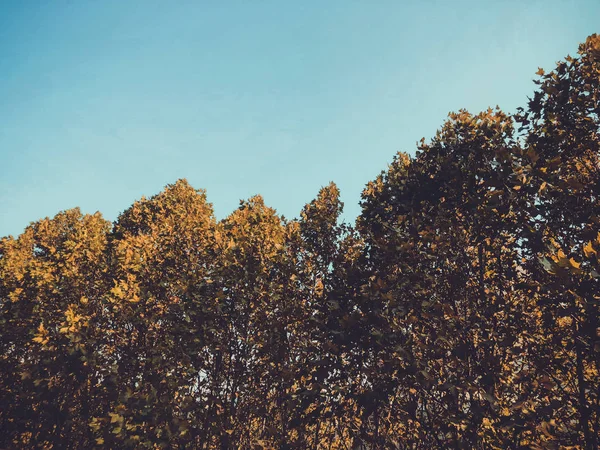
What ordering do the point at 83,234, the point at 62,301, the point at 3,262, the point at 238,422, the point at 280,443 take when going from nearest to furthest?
the point at 280,443
the point at 238,422
the point at 62,301
the point at 83,234
the point at 3,262

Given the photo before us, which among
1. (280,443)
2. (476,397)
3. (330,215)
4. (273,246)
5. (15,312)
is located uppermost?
(330,215)

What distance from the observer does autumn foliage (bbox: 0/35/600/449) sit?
5.12 m

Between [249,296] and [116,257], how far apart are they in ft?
20.8

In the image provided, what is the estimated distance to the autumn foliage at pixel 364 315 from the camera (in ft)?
16.8

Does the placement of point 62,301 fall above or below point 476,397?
above

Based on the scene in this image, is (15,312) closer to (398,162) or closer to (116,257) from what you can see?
(116,257)

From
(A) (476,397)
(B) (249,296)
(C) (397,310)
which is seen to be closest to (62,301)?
(B) (249,296)

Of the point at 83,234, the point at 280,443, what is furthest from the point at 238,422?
the point at 83,234

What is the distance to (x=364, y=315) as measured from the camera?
19.0 feet

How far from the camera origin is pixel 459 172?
6812mm

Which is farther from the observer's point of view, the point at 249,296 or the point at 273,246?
the point at 273,246

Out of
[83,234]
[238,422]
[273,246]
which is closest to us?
[238,422]

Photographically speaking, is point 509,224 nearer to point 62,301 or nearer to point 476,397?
point 476,397

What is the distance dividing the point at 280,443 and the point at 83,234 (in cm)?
1112
